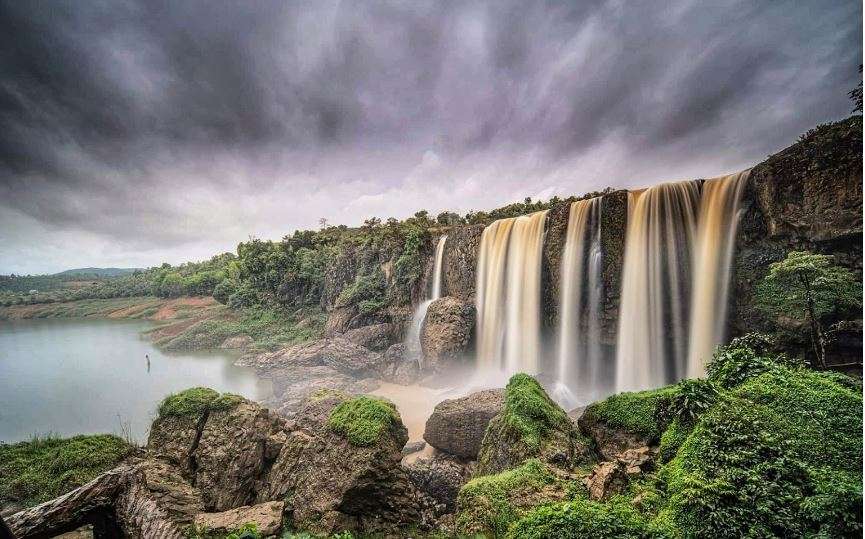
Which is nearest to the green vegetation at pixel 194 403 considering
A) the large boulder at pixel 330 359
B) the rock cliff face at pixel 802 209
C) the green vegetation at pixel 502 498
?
the green vegetation at pixel 502 498

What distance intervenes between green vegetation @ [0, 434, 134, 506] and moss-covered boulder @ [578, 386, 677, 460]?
31.8ft

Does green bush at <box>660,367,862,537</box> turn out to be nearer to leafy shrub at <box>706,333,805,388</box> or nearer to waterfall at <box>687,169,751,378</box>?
leafy shrub at <box>706,333,805,388</box>

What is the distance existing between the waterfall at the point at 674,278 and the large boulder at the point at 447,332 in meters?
9.03

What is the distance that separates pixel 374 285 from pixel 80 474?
957 inches

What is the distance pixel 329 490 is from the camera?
5.81 meters

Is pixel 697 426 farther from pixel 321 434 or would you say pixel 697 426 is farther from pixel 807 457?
pixel 321 434

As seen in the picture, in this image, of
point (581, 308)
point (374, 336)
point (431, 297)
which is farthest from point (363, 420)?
point (431, 297)

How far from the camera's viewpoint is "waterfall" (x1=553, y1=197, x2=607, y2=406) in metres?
16.0

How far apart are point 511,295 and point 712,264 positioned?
1018 cm

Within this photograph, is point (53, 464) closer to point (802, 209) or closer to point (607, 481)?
point (607, 481)

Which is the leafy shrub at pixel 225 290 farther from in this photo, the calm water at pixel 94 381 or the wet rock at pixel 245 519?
the wet rock at pixel 245 519

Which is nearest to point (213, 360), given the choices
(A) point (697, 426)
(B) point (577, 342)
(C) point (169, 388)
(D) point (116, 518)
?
(C) point (169, 388)

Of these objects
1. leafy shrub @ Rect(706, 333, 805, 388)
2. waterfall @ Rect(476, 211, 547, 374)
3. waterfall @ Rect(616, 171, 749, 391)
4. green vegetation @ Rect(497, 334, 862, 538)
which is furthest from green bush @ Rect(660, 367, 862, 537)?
waterfall @ Rect(476, 211, 547, 374)

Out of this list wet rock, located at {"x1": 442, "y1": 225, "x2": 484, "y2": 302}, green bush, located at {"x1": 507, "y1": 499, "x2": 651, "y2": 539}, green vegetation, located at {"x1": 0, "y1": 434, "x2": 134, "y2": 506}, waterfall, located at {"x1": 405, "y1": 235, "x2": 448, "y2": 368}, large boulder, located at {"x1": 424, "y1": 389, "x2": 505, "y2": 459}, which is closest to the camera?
green bush, located at {"x1": 507, "y1": 499, "x2": 651, "y2": 539}
